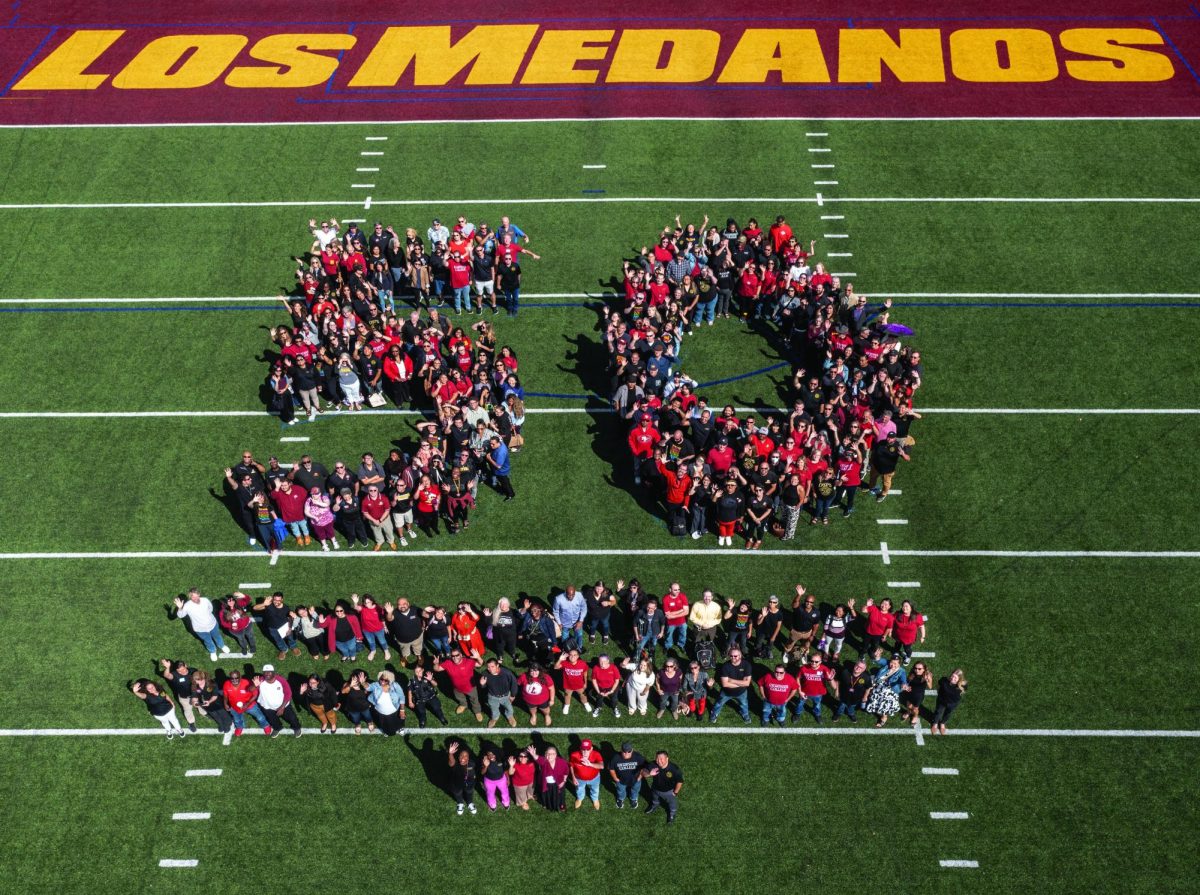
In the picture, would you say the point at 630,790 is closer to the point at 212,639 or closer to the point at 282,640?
the point at 282,640

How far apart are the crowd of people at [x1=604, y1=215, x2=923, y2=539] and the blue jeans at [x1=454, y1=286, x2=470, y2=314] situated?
2594 millimetres

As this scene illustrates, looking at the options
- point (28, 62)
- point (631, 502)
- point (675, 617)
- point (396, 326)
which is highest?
point (28, 62)

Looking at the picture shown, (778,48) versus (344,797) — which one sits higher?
(778,48)

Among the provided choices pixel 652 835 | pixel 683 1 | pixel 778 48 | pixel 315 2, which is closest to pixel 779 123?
pixel 778 48

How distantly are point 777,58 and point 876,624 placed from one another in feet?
57.0

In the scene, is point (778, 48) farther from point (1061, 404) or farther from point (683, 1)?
point (1061, 404)

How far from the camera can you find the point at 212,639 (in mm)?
13969

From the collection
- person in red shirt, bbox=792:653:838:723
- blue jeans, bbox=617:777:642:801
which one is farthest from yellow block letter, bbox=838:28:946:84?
blue jeans, bbox=617:777:642:801

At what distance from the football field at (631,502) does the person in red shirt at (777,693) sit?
24 cm

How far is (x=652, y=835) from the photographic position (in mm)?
12289

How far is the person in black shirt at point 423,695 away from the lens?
42.6 ft

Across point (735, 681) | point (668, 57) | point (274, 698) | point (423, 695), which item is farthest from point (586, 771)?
point (668, 57)

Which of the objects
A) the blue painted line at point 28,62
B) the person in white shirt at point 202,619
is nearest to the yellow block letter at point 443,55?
the blue painted line at point 28,62

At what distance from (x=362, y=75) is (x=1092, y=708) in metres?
21.5
